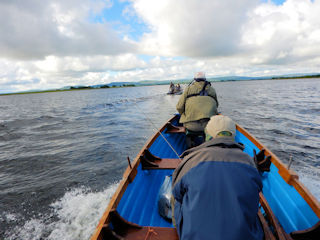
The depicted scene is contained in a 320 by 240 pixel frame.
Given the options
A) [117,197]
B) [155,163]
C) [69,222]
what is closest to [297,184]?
[155,163]

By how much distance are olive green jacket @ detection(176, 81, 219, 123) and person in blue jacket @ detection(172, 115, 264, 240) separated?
9.10 ft

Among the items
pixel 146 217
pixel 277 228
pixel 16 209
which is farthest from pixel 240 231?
pixel 16 209

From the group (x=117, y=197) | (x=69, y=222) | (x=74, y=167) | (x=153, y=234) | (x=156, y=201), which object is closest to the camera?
(x=153, y=234)

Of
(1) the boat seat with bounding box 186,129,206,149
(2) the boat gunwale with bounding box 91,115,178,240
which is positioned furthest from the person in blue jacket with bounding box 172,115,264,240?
(1) the boat seat with bounding box 186,129,206,149

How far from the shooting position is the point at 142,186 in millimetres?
3744

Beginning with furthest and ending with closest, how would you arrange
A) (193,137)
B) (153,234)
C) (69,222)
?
1. (193,137)
2. (69,222)
3. (153,234)

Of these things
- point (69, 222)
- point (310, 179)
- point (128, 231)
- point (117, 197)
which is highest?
point (117, 197)

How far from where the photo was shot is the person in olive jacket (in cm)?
421

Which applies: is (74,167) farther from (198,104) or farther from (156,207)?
(198,104)

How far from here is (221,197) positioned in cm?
129

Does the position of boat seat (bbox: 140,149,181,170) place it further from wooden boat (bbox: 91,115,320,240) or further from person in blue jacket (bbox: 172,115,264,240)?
person in blue jacket (bbox: 172,115,264,240)

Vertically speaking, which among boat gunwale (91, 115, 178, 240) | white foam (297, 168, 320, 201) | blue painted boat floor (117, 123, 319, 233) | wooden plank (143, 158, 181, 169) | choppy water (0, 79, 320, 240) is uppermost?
boat gunwale (91, 115, 178, 240)

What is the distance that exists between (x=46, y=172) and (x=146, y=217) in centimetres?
640

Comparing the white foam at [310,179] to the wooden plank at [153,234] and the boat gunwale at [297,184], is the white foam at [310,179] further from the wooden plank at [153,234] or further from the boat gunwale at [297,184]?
the wooden plank at [153,234]
